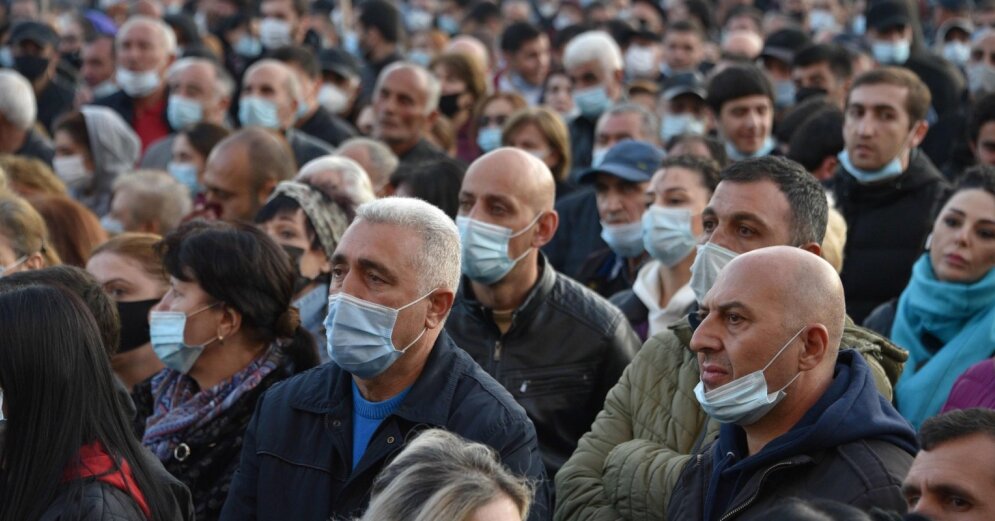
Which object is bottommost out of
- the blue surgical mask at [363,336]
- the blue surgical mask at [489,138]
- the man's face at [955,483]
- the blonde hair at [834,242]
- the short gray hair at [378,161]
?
the blue surgical mask at [489,138]

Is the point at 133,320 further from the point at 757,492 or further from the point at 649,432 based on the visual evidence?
the point at 757,492

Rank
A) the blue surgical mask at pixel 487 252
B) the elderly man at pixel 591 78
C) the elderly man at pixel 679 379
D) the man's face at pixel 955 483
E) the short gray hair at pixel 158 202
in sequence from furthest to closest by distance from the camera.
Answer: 1. the elderly man at pixel 591 78
2. the short gray hair at pixel 158 202
3. the blue surgical mask at pixel 487 252
4. the elderly man at pixel 679 379
5. the man's face at pixel 955 483

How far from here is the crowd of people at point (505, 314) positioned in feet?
13.1

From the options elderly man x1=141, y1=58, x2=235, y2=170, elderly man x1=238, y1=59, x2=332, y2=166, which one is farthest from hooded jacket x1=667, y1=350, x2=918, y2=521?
elderly man x1=141, y1=58, x2=235, y2=170

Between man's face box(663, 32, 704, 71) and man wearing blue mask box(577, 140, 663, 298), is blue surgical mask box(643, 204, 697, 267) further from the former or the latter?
man's face box(663, 32, 704, 71)

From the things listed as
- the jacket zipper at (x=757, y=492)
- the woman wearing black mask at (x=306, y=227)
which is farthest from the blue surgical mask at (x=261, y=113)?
the jacket zipper at (x=757, y=492)

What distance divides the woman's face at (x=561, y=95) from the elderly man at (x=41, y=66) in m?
5.20

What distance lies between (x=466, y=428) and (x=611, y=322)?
173 cm

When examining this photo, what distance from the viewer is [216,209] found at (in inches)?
340

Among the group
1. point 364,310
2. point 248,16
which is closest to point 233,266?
point 364,310

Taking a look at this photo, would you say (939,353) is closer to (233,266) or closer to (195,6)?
(233,266)

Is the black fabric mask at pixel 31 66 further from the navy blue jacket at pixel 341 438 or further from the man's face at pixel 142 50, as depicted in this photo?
the navy blue jacket at pixel 341 438

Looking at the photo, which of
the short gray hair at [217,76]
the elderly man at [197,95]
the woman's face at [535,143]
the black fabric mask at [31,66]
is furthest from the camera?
the black fabric mask at [31,66]

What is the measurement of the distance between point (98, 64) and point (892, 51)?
842 centimetres
